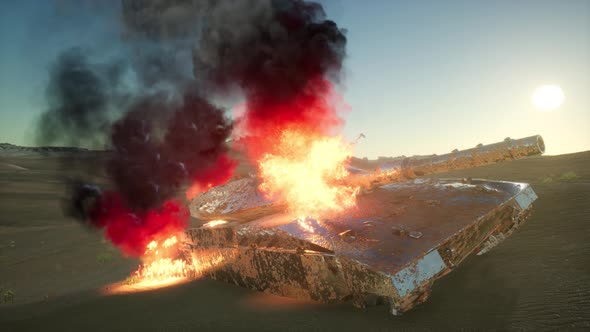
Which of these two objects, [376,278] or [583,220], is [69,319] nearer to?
[376,278]

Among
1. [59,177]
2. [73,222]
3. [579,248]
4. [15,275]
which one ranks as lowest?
[579,248]

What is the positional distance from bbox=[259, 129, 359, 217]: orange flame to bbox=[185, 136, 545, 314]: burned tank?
10.8 inches

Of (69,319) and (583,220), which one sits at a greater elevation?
(69,319)

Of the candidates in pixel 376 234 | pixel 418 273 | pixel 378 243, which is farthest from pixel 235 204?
pixel 418 273

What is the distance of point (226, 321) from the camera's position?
3857 millimetres

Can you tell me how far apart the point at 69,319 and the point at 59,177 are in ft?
129

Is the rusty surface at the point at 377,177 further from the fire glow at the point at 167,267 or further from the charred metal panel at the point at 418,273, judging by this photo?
the charred metal panel at the point at 418,273

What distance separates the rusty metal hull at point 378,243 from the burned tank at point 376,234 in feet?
0.04

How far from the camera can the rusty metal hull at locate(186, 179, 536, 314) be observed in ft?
10.2

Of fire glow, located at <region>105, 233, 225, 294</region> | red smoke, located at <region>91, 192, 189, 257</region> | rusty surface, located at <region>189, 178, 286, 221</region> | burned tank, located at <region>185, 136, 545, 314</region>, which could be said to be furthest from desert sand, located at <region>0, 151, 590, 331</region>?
rusty surface, located at <region>189, 178, 286, 221</region>

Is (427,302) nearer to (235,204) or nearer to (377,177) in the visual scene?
(377,177)

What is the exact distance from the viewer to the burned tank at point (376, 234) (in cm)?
318

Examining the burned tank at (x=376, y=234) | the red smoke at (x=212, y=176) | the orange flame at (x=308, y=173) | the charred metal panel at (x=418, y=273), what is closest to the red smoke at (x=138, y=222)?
the red smoke at (x=212, y=176)

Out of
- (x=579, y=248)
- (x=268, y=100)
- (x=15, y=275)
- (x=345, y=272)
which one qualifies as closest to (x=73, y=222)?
(x=15, y=275)
